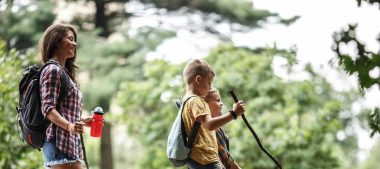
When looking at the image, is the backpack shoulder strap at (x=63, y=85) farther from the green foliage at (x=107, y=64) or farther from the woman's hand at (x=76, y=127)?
the green foliage at (x=107, y=64)

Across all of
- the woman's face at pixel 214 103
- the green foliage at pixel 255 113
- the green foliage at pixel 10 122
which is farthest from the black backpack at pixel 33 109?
the green foliage at pixel 255 113

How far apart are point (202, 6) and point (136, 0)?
67.6 inches

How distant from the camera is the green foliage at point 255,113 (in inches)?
504

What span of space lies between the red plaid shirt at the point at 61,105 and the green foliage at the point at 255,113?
339 inches

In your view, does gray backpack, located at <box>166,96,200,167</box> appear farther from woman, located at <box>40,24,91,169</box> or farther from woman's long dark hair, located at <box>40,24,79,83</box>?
woman's long dark hair, located at <box>40,24,79,83</box>

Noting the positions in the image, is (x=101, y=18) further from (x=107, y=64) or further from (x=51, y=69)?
(x=51, y=69)

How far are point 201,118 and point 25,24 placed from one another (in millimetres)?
14255

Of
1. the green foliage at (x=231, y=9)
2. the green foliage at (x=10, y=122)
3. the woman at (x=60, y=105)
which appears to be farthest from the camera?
the green foliage at (x=231, y=9)

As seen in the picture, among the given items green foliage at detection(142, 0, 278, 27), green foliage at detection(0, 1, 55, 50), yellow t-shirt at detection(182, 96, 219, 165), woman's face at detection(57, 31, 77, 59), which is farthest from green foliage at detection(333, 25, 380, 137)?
green foliage at detection(142, 0, 278, 27)

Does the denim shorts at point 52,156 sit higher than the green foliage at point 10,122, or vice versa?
the green foliage at point 10,122

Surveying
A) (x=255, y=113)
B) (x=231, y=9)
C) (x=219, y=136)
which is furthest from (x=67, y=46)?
(x=231, y=9)

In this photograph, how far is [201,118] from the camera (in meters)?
3.72

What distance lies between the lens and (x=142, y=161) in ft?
A: 47.6

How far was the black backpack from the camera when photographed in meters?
3.49
